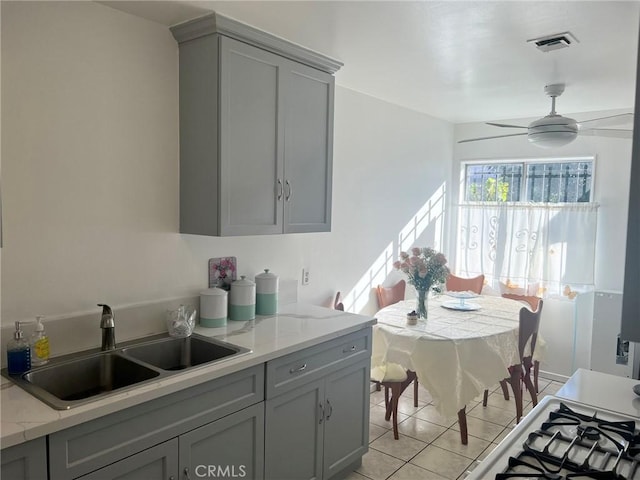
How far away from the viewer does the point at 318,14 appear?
220 centimetres

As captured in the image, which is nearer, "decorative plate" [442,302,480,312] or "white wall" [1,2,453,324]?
"white wall" [1,2,453,324]

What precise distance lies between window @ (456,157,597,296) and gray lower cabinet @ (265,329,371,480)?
252cm

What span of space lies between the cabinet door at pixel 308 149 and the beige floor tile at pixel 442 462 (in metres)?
1.56

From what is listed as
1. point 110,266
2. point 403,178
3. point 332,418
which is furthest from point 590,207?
point 110,266

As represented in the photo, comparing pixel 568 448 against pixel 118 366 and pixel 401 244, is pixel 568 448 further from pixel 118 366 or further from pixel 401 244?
pixel 401 244

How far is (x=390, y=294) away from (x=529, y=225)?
162cm

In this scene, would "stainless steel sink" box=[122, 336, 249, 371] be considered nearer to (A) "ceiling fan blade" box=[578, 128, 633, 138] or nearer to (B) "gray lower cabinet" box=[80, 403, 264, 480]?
(B) "gray lower cabinet" box=[80, 403, 264, 480]

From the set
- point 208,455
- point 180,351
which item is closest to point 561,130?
point 180,351

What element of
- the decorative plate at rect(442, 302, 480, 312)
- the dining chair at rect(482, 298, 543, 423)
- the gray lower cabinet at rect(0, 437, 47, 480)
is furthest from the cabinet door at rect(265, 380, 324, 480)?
the decorative plate at rect(442, 302, 480, 312)

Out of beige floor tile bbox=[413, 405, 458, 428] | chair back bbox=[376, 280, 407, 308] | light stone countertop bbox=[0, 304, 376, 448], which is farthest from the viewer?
chair back bbox=[376, 280, 407, 308]

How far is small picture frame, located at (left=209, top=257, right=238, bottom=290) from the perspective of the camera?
272 cm

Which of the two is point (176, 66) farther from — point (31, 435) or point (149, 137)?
point (31, 435)

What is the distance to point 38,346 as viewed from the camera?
1937 mm

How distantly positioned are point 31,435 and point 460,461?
96.4 inches
